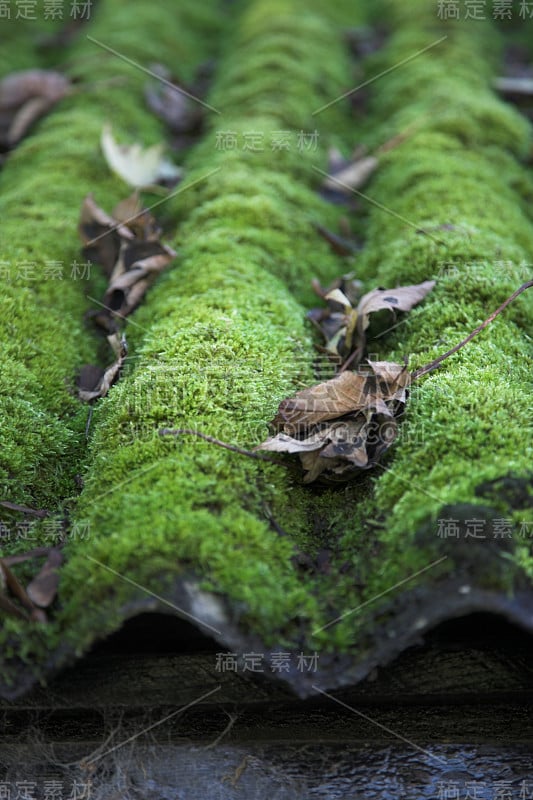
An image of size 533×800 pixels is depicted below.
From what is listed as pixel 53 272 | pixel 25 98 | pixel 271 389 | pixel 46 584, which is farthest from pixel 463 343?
pixel 25 98

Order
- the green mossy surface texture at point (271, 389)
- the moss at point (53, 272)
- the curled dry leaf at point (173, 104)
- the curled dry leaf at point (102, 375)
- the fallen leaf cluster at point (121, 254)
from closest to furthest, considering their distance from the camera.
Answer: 1. the green mossy surface texture at point (271, 389)
2. the moss at point (53, 272)
3. the curled dry leaf at point (102, 375)
4. the fallen leaf cluster at point (121, 254)
5. the curled dry leaf at point (173, 104)

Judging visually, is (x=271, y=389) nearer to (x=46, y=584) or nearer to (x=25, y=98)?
(x=46, y=584)

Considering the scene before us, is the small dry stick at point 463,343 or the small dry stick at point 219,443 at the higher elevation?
the small dry stick at point 463,343

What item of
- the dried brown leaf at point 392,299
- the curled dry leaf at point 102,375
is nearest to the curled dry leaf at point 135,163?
the curled dry leaf at point 102,375

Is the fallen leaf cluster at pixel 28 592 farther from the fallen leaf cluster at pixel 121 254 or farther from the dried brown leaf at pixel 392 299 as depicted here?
the dried brown leaf at pixel 392 299

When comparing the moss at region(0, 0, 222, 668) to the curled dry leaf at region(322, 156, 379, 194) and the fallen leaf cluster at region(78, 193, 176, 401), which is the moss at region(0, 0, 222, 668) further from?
the curled dry leaf at region(322, 156, 379, 194)

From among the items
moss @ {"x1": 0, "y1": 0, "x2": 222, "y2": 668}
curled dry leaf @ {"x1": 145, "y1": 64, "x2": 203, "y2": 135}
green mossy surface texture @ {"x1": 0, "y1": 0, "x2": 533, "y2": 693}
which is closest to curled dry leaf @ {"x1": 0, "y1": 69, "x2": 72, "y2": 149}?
moss @ {"x1": 0, "y1": 0, "x2": 222, "y2": 668}

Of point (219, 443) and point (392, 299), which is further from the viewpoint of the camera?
point (392, 299)
